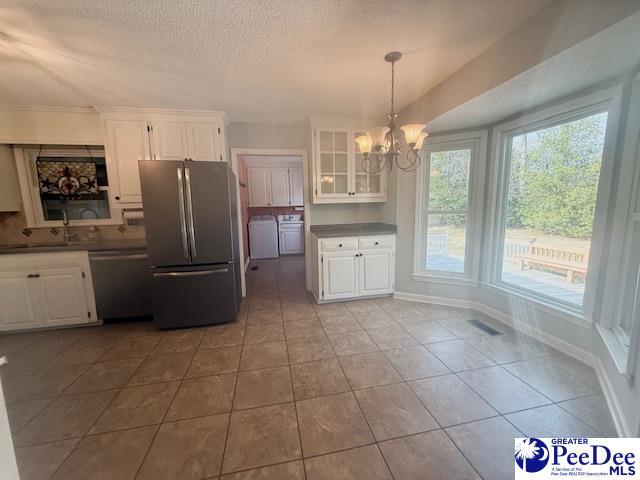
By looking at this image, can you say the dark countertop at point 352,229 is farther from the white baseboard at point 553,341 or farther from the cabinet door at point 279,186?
the cabinet door at point 279,186

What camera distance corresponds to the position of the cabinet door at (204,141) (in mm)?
2973

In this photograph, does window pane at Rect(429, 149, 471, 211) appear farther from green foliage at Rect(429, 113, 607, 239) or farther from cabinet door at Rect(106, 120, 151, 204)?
cabinet door at Rect(106, 120, 151, 204)

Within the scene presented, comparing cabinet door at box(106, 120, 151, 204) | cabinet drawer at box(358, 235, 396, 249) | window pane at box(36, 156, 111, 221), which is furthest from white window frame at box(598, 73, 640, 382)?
window pane at box(36, 156, 111, 221)

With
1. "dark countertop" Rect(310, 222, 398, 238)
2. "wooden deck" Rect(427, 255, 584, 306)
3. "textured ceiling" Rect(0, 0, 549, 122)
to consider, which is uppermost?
"textured ceiling" Rect(0, 0, 549, 122)

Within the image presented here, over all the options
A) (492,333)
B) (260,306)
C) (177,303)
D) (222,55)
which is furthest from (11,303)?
(492,333)

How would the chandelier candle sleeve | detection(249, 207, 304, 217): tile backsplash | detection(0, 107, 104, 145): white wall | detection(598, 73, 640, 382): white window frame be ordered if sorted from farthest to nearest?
detection(249, 207, 304, 217): tile backsplash < detection(0, 107, 104, 145): white wall < the chandelier candle sleeve < detection(598, 73, 640, 382): white window frame

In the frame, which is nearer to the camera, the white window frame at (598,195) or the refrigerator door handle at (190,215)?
the white window frame at (598,195)

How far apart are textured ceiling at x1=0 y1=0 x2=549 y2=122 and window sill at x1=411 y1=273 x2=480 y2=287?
2.09 meters

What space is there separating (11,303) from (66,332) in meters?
0.56

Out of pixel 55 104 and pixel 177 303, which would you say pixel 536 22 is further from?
pixel 55 104

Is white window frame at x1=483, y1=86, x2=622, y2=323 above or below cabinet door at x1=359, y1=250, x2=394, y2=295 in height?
above

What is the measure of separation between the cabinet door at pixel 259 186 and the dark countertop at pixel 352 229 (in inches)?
117

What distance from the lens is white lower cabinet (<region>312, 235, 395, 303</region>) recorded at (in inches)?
125

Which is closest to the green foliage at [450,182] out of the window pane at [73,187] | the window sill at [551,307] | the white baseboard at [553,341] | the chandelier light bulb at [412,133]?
the window sill at [551,307]
